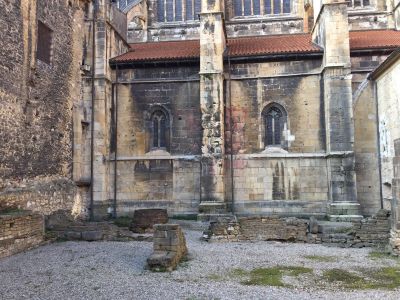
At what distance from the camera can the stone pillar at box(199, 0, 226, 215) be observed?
15336 millimetres

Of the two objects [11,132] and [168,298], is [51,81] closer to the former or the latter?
[11,132]

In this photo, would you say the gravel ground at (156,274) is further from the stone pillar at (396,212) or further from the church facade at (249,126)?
the church facade at (249,126)

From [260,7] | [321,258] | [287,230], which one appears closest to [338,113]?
[287,230]

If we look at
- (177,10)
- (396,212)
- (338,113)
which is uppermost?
(177,10)

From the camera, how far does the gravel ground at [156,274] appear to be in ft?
22.8

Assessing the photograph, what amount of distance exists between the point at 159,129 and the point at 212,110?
9.20 ft

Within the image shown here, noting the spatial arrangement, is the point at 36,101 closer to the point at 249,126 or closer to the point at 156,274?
the point at 156,274

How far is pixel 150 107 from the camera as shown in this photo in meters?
17.1

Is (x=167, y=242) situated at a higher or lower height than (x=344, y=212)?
lower

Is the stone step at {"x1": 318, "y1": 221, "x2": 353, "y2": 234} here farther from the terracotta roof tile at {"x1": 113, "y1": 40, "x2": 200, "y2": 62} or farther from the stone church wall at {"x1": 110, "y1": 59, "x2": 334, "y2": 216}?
the terracotta roof tile at {"x1": 113, "y1": 40, "x2": 200, "y2": 62}

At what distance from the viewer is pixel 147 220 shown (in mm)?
13453

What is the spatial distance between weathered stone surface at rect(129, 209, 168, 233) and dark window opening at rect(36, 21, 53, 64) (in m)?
6.43

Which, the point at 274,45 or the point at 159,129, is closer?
the point at 159,129

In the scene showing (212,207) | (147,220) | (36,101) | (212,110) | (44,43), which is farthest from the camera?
(212,110)
